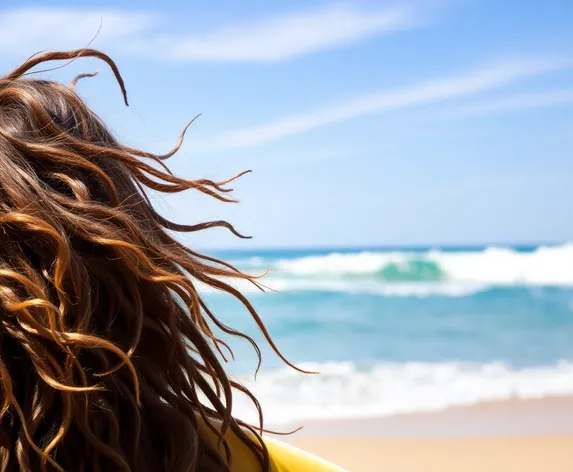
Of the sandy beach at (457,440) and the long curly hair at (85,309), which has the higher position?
the long curly hair at (85,309)

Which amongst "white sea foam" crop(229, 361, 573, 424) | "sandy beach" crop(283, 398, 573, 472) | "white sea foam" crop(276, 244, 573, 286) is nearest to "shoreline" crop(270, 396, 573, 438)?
"sandy beach" crop(283, 398, 573, 472)

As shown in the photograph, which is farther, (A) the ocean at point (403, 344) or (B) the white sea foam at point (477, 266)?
(B) the white sea foam at point (477, 266)

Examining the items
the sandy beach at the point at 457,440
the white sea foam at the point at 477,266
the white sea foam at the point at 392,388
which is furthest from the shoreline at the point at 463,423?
the white sea foam at the point at 477,266

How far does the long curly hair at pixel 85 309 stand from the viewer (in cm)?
107

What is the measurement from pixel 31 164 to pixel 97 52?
0.98 ft

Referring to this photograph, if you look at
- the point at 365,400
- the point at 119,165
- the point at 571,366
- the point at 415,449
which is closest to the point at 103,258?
the point at 119,165

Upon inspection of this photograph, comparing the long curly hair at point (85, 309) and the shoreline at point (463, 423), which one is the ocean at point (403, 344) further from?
the long curly hair at point (85, 309)

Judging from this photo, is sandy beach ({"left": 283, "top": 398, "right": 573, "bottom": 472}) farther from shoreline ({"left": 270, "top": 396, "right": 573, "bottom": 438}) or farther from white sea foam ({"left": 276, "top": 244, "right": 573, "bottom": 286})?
white sea foam ({"left": 276, "top": 244, "right": 573, "bottom": 286})

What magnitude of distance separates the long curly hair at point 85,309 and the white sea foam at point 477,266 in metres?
22.8

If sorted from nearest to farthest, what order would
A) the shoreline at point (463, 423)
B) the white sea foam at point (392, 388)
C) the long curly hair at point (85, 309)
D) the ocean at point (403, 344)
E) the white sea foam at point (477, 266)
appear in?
the long curly hair at point (85, 309)
the shoreline at point (463, 423)
the white sea foam at point (392, 388)
the ocean at point (403, 344)
the white sea foam at point (477, 266)

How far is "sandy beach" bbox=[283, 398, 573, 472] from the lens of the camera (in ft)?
17.4

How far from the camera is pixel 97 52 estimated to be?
1.32 metres

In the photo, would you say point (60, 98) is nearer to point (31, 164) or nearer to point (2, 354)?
point (31, 164)

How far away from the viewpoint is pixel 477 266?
2505 cm
